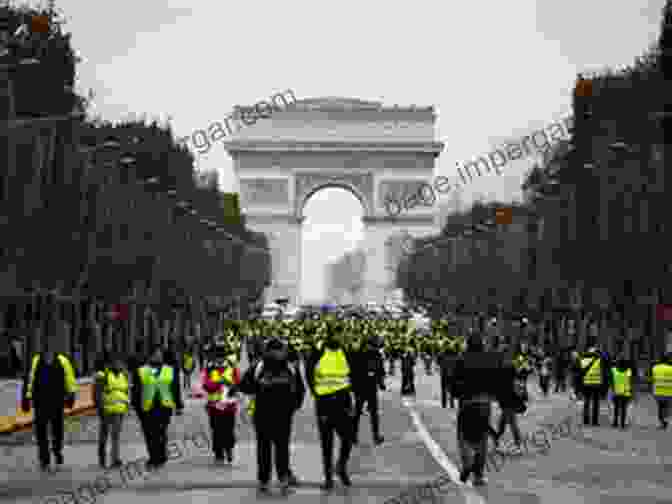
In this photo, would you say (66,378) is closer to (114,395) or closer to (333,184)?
(114,395)

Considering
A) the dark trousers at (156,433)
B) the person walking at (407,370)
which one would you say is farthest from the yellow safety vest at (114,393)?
the person walking at (407,370)

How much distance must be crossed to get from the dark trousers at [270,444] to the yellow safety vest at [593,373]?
11971 mm

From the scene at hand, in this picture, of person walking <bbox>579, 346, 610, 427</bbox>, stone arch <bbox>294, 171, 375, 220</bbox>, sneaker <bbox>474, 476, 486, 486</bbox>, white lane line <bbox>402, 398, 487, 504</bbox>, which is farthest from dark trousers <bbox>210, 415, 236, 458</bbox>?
stone arch <bbox>294, 171, 375, 220</bbox>

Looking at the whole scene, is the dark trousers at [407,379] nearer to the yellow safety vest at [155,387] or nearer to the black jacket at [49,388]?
the yellow safety vest at [155,387]

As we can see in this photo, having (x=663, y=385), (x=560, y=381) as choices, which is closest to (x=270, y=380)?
(x=663, y=385)

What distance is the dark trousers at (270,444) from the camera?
1460cm

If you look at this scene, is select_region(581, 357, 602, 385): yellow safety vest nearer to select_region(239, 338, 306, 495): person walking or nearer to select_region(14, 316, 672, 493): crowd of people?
select_region(14, 316, 672, 493): crowd of people

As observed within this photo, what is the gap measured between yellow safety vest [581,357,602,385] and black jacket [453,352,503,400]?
10.8 m

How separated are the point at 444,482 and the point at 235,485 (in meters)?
2.10

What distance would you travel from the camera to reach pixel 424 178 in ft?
405

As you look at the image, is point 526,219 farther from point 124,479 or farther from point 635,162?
point 124,479

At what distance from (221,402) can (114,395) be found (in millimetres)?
1260

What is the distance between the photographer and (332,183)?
419 ft

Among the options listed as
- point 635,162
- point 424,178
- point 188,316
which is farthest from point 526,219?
point 424,178
